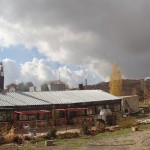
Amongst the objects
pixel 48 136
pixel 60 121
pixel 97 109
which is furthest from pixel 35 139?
pixel 97 109

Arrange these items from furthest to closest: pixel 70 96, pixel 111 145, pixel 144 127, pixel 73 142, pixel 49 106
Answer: pixel 70 96
pixel 49 106
pixel 144 127
pixel 73 142
pixel 111 145

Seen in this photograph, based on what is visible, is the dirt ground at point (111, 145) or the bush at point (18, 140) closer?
the dirt ground at point (111, 145)

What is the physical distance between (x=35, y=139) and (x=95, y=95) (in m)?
21.2

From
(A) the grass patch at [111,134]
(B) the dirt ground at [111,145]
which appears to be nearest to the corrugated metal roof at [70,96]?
(A) the grass patch at [111,134]

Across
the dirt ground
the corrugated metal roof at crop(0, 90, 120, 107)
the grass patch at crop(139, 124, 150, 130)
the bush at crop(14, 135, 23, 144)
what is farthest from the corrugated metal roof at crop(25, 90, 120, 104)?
the dirt ground

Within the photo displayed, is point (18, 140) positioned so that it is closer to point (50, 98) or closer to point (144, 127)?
point (144, 127)

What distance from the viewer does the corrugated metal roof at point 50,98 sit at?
42.4 metres

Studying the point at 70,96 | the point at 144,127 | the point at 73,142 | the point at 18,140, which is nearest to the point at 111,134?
the point at 73,142

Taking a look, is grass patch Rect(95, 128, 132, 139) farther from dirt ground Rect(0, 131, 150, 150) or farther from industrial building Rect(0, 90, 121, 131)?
industrial building Rect(0, 90, 121, 131)

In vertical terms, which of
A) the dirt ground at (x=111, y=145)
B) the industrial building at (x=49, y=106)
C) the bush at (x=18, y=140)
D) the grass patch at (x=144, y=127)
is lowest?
the dirt ground at (x=111, y=145)

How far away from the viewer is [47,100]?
4503 centimetres

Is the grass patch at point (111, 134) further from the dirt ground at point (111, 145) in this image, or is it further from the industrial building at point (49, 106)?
the industrial building at point (49, 106)

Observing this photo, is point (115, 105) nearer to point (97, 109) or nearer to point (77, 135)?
point (97, 109)

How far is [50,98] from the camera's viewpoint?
4638 cm
